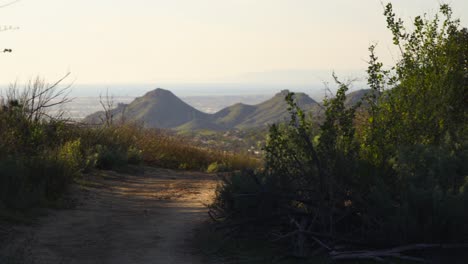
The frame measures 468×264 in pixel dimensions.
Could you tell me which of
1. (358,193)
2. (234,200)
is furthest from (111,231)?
(358,193)

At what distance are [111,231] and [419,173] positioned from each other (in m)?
4.99

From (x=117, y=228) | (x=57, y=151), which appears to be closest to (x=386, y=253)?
(x=117, y=228)

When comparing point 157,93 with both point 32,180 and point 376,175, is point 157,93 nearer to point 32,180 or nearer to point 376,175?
point 32,180

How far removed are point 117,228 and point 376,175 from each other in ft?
14.5

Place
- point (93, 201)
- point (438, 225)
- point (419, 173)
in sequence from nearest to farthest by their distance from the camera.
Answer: point (438, 225) < point (419, 173) < point (93, 201)

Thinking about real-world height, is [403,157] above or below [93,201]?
above

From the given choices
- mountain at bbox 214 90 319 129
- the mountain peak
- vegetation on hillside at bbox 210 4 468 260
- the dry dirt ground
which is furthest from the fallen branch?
the mountain peak

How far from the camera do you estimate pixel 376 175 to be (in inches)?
358

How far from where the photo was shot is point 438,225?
7746 millimetres

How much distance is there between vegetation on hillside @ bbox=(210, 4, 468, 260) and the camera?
7875 mm

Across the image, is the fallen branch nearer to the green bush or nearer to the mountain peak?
the green bush

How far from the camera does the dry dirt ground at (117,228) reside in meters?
8.73

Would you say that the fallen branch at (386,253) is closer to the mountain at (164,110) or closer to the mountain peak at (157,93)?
the mountain at (164,110)

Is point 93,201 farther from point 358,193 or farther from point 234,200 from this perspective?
point 358,193
